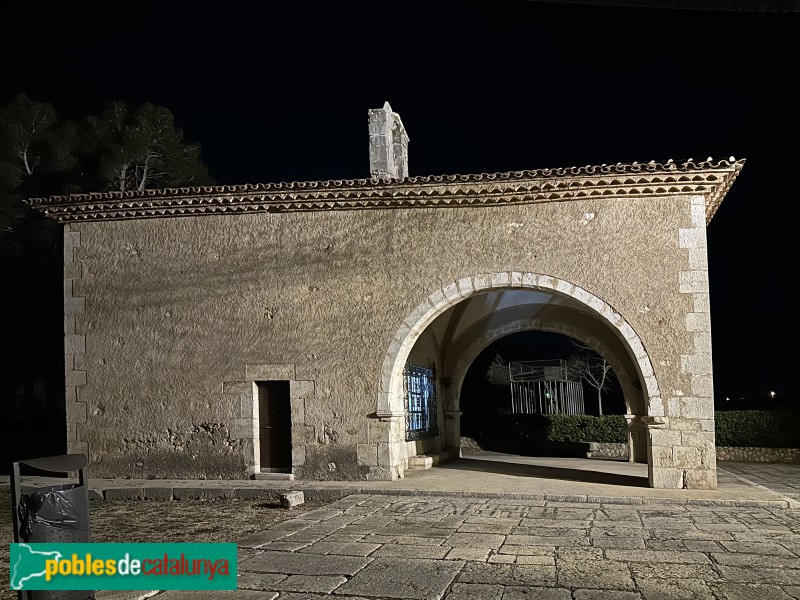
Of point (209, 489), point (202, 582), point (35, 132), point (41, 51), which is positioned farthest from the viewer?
point (41, 51)

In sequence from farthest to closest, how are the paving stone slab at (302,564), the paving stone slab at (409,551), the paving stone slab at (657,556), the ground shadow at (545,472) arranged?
the ground shadow at (545,472), the paving stone slab at (409,551), the paving stone slab at (657,556), the paving stone slab at (302,564)

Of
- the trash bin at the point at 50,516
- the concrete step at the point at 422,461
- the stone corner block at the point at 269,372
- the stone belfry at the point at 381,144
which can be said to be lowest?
the concrete step at the point at 422,461

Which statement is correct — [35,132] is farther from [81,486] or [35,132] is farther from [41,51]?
[81,486]

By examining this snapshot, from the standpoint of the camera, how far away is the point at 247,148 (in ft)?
116

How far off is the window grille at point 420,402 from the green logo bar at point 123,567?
23.0 ft

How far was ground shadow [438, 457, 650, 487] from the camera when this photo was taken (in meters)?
10.1

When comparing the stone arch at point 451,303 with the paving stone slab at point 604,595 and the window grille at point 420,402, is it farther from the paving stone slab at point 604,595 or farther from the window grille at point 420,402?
the paving stone slab at point 604,595

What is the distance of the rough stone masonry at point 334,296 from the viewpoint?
9523 millimetres

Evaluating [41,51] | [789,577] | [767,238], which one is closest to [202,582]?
[789,577]

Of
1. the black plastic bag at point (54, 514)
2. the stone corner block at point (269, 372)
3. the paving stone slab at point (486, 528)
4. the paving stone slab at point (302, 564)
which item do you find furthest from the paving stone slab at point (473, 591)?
the stone corner block at point (269, 372)

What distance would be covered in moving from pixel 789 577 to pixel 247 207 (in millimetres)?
8239

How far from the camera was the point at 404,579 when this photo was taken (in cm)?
503

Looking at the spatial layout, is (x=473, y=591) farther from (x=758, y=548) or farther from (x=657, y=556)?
(x=758, y=548)

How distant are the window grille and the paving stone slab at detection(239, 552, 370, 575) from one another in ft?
20.1
